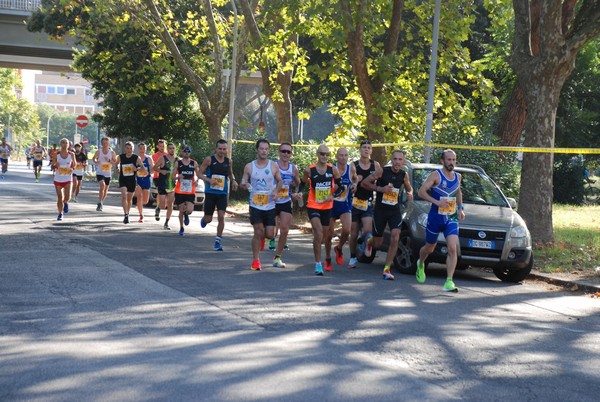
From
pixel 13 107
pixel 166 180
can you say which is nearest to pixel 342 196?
pixel 166 180

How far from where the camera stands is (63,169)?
2125 cm

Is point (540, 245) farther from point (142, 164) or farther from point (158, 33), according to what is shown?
point (158, 33)

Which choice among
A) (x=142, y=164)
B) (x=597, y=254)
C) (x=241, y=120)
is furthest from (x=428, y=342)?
(x=241, y=120)

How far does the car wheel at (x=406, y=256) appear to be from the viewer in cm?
1391

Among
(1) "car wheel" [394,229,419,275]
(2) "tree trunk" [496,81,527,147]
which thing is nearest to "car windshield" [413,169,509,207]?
(1) "car wheel" [394,229,419,275]

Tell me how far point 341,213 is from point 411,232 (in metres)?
1.07

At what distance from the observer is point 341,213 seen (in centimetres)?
1402

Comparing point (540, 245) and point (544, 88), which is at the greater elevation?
point (544, 88)

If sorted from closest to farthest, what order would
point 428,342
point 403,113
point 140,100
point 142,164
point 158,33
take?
point 428,342 < point 142,164 < point 403,113 < point 158,33 < point 140,100

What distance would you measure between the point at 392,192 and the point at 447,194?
137 centimetres

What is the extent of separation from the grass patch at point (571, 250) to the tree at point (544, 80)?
544mm

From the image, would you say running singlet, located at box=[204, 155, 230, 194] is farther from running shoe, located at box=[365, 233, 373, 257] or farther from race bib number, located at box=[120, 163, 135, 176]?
race bib number, located at box=[120, 163, 135, 176]

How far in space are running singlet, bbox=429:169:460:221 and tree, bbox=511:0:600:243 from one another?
482cm

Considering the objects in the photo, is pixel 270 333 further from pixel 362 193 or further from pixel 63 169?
pixel 63 169
